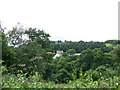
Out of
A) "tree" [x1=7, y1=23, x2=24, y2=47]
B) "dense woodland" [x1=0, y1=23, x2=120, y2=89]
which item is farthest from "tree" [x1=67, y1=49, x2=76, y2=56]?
"tree" [x1=7, y1=23, x2=24, y2=47]

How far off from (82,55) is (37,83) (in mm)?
8587

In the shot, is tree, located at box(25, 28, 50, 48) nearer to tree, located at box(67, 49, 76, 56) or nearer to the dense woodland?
the dense woodland

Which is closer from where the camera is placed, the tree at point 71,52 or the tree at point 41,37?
the tree at point 71,52

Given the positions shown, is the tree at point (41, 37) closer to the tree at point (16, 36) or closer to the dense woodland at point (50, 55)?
the dense woodland at point (50, 55)

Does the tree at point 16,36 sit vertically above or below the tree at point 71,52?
above

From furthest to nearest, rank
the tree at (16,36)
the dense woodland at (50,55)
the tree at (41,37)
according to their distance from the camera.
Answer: the tree at (41,37)
the tree at (16,36)
the dense woodland at (50,55)

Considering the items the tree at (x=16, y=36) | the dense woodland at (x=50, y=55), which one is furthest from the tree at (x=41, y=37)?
the tree at (x=16, y=36)

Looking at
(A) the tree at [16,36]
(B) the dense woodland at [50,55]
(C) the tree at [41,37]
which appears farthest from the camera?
(C) the tree at [41,37]

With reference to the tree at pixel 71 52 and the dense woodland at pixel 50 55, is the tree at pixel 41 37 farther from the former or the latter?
the tree at pixel 71 52

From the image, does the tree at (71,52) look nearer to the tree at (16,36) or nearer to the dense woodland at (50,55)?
the dense woodland at (50,55)

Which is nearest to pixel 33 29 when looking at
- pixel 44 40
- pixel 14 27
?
pixel 44 40

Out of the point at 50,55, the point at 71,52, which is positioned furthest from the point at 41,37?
the point at 71,52

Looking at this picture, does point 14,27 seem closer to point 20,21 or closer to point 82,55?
point 20,21

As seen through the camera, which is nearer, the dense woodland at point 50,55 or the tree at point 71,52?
the dense woodland at point 50,55
